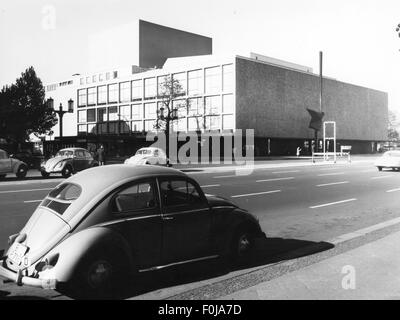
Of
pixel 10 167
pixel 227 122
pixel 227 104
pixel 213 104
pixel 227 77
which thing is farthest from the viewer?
pixel 213 104

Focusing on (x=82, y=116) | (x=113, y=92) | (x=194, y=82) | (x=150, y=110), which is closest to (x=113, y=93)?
(x=113, y=92)

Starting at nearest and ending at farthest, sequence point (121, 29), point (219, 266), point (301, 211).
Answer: point (219, 266)
point (301, 211)
point (121, 29)

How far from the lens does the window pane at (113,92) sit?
76.4 metres

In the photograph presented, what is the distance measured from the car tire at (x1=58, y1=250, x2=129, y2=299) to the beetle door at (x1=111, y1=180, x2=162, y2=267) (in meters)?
0.25

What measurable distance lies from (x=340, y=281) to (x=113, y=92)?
75.2 m

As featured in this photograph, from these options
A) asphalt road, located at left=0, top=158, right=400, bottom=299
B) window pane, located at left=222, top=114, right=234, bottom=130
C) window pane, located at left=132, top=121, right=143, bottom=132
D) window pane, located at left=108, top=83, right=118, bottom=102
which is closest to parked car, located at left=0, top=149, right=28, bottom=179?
asphalt road, located at left=0, top=158, right=400, bottom=299

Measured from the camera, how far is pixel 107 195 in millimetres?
4914

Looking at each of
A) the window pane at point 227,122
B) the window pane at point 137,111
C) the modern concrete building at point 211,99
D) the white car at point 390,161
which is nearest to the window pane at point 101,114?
the modern concrete building at point 211,99

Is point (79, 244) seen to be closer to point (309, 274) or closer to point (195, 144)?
point (309, 274)

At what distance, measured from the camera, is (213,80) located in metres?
62.8

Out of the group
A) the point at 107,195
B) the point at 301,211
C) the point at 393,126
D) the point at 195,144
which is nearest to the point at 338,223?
the point at 301,211

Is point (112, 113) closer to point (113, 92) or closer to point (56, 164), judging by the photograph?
point (113, 92)

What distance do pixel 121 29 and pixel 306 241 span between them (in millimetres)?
78159
